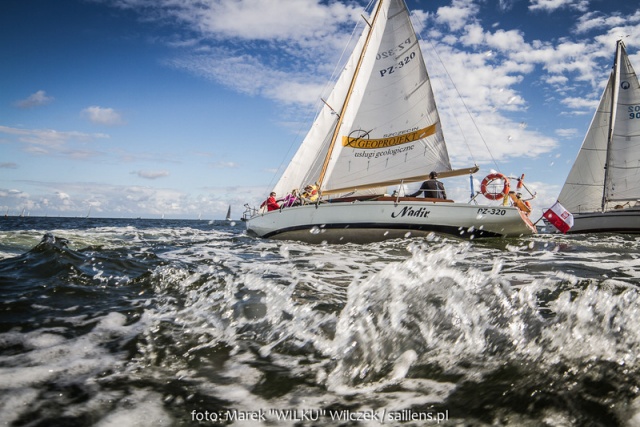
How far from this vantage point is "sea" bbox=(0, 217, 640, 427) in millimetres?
2092

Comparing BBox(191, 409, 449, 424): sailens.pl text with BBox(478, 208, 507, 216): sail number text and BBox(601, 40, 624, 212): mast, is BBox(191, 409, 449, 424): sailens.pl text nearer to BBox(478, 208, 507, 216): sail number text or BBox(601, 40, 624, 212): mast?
BBox(478, 208, 507, 216): sail number text

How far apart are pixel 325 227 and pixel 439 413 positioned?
11499 millimetres

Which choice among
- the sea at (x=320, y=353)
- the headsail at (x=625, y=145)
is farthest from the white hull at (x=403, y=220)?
the headsail at (x=625, y=145)

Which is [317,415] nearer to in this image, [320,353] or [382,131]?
[320,353]

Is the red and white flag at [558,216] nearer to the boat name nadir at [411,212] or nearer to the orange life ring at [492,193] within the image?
the orange life ring at [492,193]

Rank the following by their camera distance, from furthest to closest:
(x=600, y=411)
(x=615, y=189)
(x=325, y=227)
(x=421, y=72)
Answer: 1. (x=615, y=189)
2. (x=421, y=72)
3. (x=325, y=227)
4. (x=600, y=411)

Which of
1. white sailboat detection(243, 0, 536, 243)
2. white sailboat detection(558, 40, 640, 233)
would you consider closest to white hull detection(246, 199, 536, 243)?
white sailboat detection(243, 0, 536, 243)

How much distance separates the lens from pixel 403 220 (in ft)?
40.6

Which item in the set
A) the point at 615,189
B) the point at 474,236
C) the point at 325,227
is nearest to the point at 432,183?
the point at 474,236

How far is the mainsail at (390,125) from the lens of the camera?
15.1 m

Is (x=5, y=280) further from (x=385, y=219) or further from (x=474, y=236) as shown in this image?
(x=474, y=236)

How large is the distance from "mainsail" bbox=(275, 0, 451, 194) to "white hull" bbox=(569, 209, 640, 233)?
14543 millimetres

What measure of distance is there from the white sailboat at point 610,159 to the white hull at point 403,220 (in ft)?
52.4

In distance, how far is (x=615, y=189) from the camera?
25969mm
